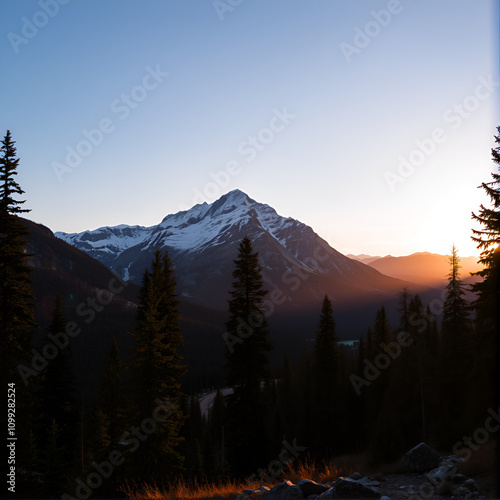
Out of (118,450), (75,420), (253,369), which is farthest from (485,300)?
(75,420)

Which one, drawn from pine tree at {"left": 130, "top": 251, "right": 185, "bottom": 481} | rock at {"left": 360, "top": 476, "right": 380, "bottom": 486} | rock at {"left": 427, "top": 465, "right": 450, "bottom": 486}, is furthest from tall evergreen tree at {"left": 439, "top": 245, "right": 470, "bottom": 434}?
rock at {"left": 360, "top": 476, "right": 380, "bottom": 486}

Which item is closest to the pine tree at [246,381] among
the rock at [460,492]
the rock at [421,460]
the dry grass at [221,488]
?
the dry grass at [221,488]

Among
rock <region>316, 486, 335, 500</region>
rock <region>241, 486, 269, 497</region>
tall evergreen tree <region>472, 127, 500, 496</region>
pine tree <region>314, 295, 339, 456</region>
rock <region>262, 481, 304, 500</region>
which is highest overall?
tall evergreen tree <region>472, 127, 500, 496</region>

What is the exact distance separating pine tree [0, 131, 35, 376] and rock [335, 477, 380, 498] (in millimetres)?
16626

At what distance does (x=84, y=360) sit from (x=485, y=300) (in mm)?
187755

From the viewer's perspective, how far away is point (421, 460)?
13.3 m

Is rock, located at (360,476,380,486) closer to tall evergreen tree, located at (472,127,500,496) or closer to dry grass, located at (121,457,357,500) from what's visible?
dry grass, located at (121,457,357,500)

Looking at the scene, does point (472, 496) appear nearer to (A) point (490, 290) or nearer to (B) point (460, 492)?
(B) point (460, 492)

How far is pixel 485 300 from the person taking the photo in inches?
722

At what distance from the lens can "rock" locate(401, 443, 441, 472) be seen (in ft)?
43.1

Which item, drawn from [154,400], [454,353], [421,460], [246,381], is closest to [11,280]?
[154,400]

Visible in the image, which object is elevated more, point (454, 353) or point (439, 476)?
point (454, 353)

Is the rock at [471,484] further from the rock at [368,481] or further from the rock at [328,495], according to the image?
the rock at [328,495]

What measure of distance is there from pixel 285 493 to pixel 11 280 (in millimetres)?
16281
